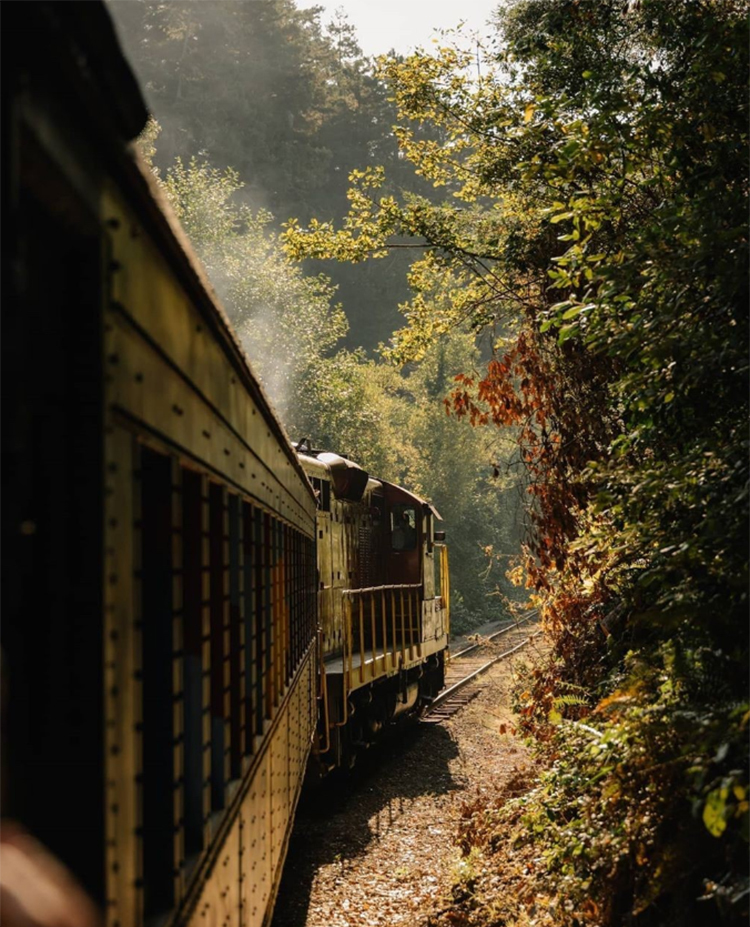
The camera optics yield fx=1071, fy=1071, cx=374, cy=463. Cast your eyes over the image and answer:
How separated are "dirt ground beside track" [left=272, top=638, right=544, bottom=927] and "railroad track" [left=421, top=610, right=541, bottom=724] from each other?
5.09 ft

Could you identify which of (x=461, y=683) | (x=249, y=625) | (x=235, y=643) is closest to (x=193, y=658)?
(x=235, y=643)

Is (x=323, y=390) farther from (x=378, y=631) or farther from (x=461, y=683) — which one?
(x=378, y=631)

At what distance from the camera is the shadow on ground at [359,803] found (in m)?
8.88

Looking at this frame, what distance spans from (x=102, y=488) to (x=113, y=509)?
105mm

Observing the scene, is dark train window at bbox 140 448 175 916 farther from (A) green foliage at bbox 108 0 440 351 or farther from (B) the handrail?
(A) green foliage at bbox 108 0 440 351

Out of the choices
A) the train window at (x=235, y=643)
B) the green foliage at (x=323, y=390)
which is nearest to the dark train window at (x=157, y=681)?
the train window at (x=235, y=643)

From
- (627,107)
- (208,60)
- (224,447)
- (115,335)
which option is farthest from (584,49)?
(208,60)

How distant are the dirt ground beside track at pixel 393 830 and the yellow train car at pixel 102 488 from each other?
558 cm

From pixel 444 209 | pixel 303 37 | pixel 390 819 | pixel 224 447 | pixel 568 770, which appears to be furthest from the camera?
pixel 303 37

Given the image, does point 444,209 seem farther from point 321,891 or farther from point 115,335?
point 115,335

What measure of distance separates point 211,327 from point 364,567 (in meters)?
12.5

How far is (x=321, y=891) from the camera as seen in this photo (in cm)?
856

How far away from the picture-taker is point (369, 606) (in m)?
13.6

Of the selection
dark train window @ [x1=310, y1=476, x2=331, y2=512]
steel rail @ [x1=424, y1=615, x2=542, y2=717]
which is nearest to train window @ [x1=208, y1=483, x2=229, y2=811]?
dark train window @ [x1=310, y1=476, x2=331, y2=512]
